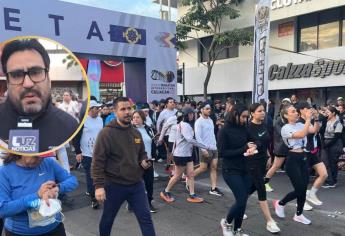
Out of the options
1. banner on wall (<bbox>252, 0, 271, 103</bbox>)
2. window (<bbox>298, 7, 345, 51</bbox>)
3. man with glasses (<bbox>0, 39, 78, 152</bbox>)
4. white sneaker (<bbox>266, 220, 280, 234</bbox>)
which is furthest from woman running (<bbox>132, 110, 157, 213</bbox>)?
window (<bbox>298, 7, 345, 51</bbox>)

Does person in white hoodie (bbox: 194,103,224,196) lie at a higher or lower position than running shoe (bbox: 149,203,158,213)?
higher

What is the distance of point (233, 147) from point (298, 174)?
3.89 ft

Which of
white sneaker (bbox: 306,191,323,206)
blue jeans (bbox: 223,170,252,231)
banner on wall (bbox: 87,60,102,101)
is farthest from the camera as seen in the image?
banner on wall (bbox: 87,60,102,101)

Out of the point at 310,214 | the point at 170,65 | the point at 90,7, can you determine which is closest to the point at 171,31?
the point at 170,65

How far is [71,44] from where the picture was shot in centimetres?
1054

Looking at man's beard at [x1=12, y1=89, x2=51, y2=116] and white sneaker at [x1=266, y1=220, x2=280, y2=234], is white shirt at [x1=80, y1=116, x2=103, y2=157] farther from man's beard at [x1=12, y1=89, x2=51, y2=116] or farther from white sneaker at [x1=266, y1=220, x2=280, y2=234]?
man's beard at [x1=12, y1=89, x2=51, y2=116]

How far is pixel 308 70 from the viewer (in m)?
16.8

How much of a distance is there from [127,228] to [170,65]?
8.54m

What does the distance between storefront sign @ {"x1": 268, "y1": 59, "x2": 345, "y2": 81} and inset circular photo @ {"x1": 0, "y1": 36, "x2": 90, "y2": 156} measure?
49.0 feet

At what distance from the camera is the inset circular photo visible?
2.30 metres

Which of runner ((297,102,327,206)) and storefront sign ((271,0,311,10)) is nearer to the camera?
runner ((297,102,327,206))

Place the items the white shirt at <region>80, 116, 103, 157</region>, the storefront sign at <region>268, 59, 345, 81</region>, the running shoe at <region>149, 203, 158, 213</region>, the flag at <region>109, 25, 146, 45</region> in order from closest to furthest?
the running shoe at <region>149, 203, 158, 213</region>, the white shirt at <region>80, 116, 103, 157</region>, the flag at <region>109, 25, 146, 45</region>, the storefront sign at <region>268, 59, 345, 81</region>

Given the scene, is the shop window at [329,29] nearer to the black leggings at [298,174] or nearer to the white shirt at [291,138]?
the white shirt at [291,138]

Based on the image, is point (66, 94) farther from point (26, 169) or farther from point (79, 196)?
point (79, 196)
